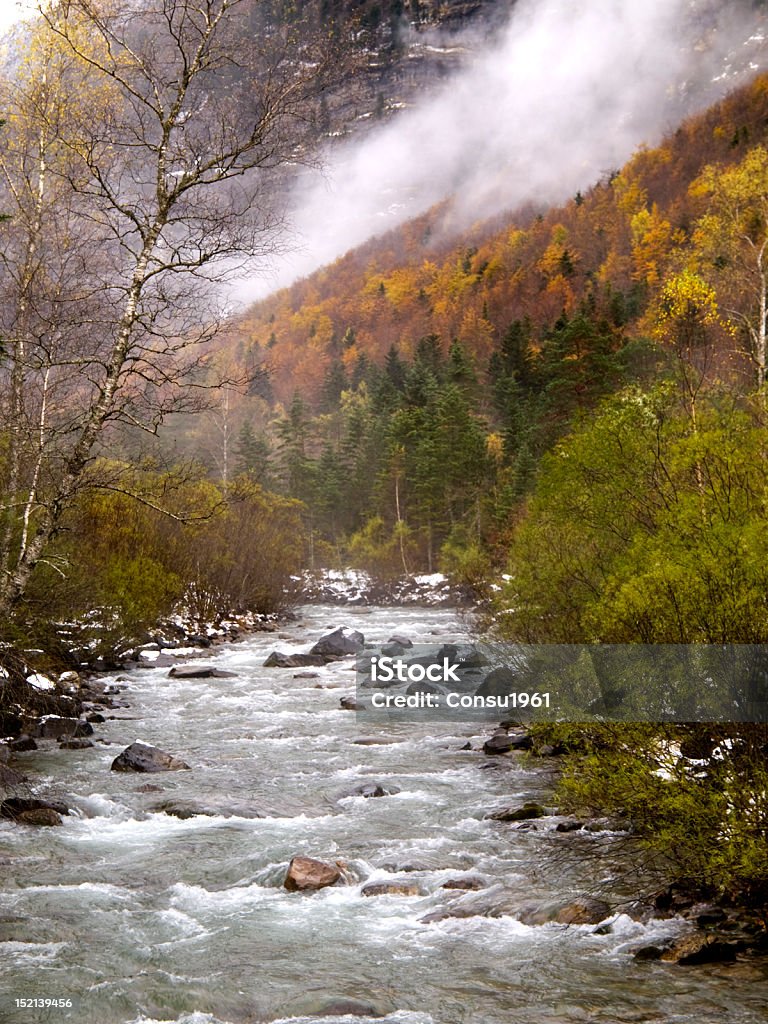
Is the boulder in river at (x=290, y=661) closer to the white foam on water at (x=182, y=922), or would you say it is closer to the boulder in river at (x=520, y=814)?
the boulder in river at (x=520, y=814)

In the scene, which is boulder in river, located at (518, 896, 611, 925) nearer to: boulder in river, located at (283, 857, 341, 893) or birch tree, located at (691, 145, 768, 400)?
boulder in river, located at (283, 857, 341, 893)

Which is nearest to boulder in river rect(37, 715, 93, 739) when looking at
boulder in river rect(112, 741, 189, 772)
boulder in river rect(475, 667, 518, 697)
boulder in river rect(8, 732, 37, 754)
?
boulder in river rect(8, 732, 37, 754)

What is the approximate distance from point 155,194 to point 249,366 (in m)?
2.09

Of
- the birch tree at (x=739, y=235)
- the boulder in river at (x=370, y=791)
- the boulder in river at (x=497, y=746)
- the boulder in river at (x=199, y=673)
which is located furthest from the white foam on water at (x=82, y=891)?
the birch tree at (x=739, y=235)

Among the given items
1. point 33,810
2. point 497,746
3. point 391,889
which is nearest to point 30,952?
point 391,889

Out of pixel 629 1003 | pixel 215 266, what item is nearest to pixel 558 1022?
pixel 629 1003

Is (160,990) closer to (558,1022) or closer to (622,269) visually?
(558,1022)

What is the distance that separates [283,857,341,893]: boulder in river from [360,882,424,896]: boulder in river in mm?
386

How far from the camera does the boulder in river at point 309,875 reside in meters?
7.96

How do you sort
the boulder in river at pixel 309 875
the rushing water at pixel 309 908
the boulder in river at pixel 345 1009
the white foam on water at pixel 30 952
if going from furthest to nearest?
the boulder in river at pixel 309 875 → the white foam on water at pixel 30 952 → the rushing water at pixel 309 908 → the boulder in river at pixel 345 1009

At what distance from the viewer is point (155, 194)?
357 inches

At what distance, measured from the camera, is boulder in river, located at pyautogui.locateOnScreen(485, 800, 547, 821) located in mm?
9676

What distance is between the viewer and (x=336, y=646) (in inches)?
941

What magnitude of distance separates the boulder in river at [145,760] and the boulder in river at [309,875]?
417 cm
